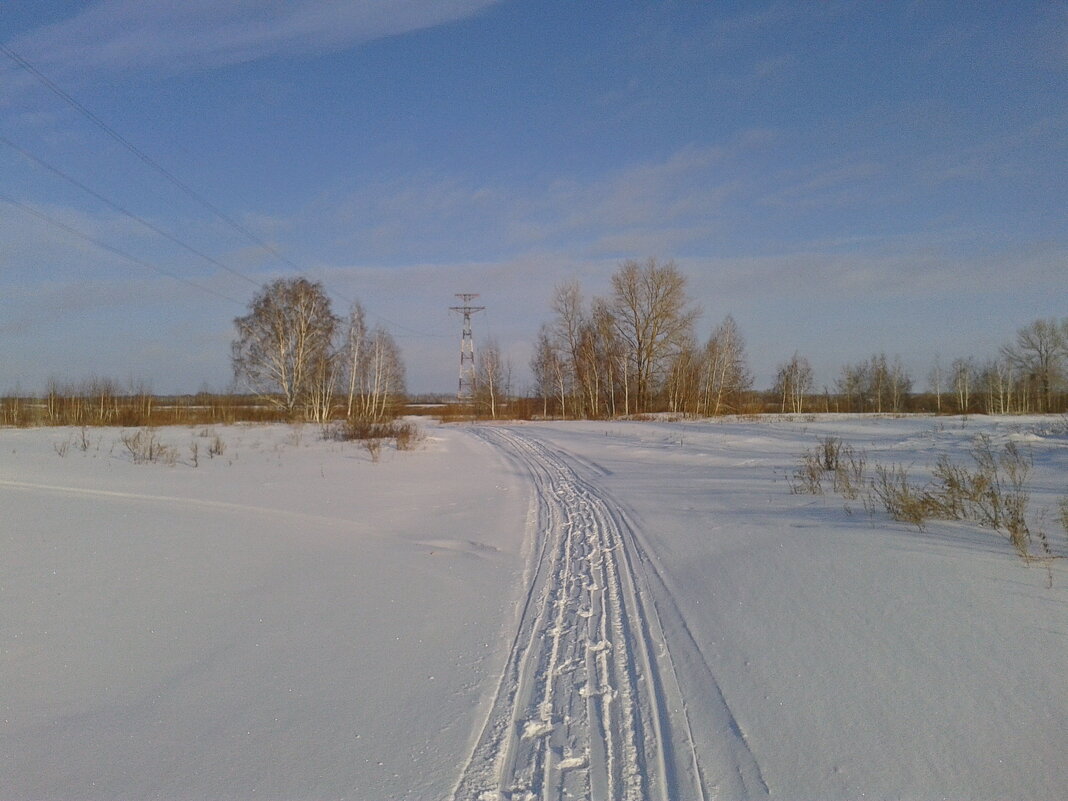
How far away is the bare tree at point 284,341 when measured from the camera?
3884cm

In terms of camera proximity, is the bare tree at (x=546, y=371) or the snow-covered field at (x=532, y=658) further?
the bare tree at (x=546, y=371)

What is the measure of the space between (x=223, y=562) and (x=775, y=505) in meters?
7.45

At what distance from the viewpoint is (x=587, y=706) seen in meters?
3.62

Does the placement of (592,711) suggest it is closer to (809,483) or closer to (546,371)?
(809,483)

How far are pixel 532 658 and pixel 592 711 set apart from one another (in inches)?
Result: 34.6

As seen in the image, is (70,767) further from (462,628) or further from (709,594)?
(709,594)

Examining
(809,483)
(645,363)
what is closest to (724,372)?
(645,363)

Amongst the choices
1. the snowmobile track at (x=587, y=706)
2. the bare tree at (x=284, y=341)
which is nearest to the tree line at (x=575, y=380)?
the bare tree at (x=284, y=341)

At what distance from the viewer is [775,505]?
9.11 m

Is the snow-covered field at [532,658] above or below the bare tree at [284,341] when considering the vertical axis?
below

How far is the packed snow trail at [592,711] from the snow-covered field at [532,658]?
0.06 ft

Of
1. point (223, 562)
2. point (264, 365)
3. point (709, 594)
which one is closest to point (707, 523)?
point (709, 594)

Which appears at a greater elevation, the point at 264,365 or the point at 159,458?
the point at 264,365

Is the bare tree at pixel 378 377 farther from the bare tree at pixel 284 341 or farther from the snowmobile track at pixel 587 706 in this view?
the snowmobile track at pixel 587 706
